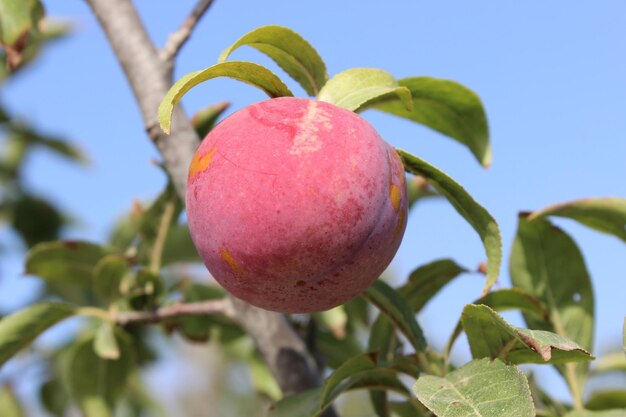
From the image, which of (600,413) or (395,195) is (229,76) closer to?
(395,195)

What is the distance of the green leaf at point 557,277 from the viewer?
4.25ft

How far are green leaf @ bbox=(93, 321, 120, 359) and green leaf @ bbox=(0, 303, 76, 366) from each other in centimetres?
7

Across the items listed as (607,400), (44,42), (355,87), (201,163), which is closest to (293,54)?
(355,87)

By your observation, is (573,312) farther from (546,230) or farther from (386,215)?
(386,215)

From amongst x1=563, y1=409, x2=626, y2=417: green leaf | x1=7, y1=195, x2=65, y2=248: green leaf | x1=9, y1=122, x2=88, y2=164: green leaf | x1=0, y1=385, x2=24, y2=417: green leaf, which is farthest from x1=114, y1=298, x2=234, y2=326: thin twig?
x1=9, y1=122, x2=88, y2=164: green leaf

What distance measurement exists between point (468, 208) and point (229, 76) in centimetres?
34

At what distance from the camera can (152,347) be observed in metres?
2.13

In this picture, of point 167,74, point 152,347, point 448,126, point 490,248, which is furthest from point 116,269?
point 490,248

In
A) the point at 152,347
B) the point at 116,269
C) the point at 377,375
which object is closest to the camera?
the point at 377,375

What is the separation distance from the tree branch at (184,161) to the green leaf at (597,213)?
0.44 m

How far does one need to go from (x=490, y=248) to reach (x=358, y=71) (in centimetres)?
28

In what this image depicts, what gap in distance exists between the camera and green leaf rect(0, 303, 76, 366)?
1.41 m

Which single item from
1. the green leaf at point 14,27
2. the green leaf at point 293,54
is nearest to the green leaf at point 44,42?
the green leaf at point 14,27

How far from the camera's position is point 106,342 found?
149 centimetres
